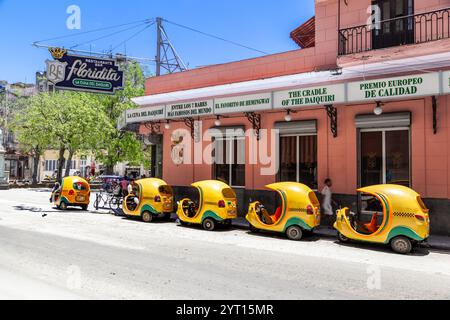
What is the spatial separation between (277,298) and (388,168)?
8271 mm

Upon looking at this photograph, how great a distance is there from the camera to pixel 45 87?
63875 millimetres

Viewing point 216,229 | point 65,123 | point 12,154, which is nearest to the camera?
point 216,229

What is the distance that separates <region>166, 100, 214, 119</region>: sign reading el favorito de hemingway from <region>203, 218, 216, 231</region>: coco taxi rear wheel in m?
3.99

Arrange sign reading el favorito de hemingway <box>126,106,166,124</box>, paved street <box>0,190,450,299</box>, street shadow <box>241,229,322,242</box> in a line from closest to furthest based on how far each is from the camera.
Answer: paved street <box>0,190,450,299</box> < street shadow <box>241,229,322,242</box> < sign reading el favorito de hemingway <box>126,106,166,124</box>

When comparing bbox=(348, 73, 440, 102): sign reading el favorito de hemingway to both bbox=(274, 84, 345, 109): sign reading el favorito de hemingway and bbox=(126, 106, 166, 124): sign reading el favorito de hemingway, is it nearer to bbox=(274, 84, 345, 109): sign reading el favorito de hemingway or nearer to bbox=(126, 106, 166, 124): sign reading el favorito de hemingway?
bbox=(274, 84, 345, 109): sign reading el favorito de hemingway

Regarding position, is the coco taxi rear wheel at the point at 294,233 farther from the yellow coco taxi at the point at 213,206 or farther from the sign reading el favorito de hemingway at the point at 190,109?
the sign reading el favorito de hemingway at the point at 190,109

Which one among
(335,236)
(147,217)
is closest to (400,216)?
(335,236)

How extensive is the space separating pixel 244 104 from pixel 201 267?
713 cm

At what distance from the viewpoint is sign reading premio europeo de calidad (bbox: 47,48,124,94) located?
645 inches

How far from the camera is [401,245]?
9.14 meters

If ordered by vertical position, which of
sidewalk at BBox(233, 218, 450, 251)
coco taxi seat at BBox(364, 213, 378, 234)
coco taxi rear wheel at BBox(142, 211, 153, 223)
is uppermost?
coco taxi seat at BBox(364, 213, 378, 234)

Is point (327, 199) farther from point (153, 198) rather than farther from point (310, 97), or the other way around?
point (153, 198)

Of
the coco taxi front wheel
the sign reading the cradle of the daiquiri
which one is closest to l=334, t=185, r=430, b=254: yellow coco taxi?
the coco taxi front wheel
